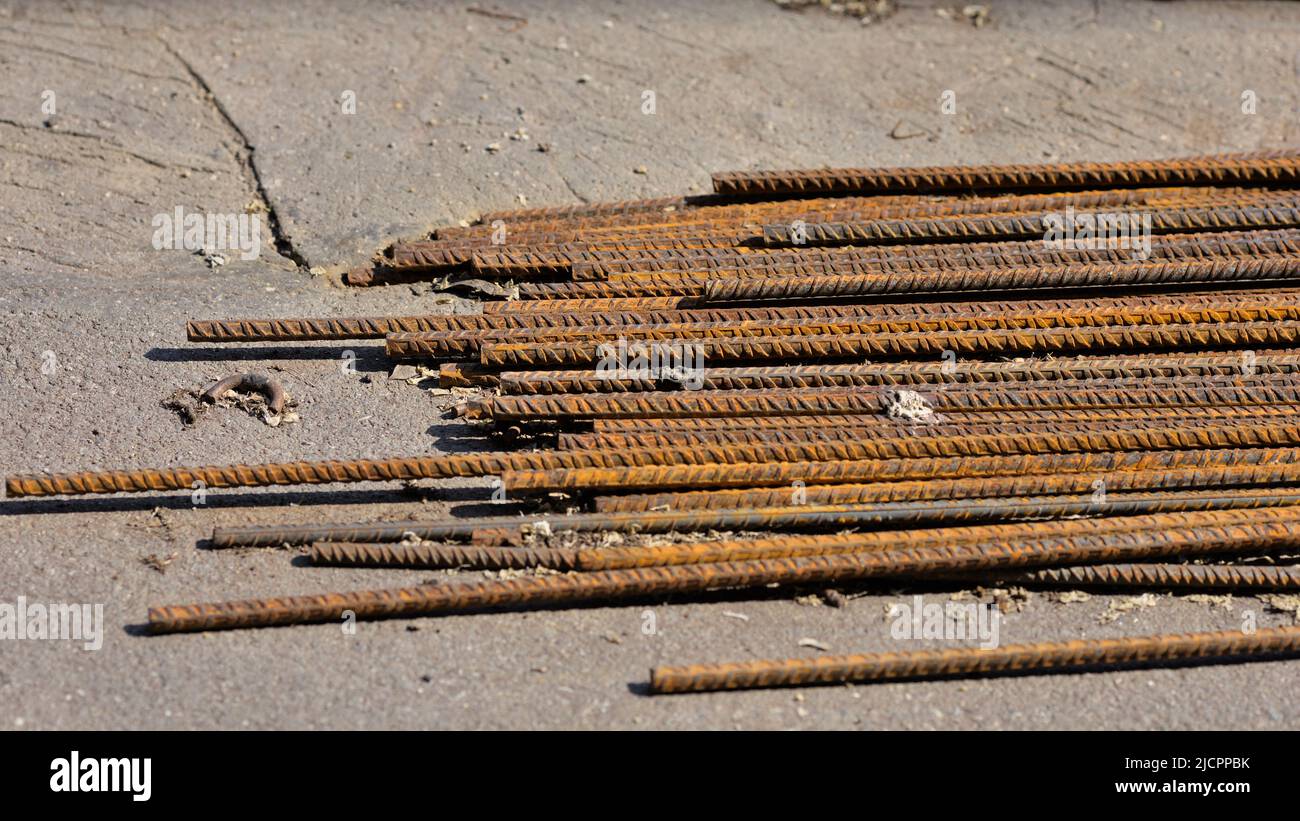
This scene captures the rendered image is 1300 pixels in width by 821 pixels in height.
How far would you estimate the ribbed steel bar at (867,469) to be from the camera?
4484 mm

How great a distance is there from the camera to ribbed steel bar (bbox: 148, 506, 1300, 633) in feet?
13.6

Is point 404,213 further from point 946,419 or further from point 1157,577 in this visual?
point 1157,577

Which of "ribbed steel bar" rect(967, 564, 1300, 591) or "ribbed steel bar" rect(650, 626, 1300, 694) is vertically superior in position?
"ribbed steel bar" rect(967, 564, 1300, 591)

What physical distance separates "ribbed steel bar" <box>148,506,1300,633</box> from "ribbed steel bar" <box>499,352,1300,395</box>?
2.76ft

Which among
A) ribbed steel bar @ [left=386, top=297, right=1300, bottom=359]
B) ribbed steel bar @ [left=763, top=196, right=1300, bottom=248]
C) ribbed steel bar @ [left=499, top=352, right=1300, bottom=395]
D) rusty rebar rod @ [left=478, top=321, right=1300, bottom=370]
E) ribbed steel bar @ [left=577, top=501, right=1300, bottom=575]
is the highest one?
ribbed steel bar @ [left=763, top=196, right=1300, bottom=248]

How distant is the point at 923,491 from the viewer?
4.50 m

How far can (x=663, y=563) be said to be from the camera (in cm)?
430

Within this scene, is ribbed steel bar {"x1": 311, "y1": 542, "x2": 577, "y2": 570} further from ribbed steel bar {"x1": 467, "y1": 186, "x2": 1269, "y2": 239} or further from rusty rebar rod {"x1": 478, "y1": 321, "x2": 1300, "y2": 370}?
ribbed steel bar {"x1": 467, "y1": 186, "x2": 1269, "y2": 239}

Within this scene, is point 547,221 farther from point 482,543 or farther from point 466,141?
point 482,543

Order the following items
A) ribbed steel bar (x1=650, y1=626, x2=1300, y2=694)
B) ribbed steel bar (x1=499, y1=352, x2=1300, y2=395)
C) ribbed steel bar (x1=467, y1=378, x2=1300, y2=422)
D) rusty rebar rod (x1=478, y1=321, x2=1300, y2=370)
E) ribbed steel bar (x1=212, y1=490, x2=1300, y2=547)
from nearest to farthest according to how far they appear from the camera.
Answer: ribbed steel bar (x1=650, y1=626, x2=1300, y2=694), ribbed steel bar (x1=212, y1=490, x2=1300, y2=547), ribbed steel bar (x1=467, y1=378, x2=1300, y2=422), ribbed steel bar (x1=499, y1=352, x2=1300, y2=395), rusty rebar rod (x1=478, y1=321, x2=1300, y2=370)

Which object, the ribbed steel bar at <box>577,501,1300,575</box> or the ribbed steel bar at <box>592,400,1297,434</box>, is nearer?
the ribbed steel bar at <box>577,501,1300,575</box>

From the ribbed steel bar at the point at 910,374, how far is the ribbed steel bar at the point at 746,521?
677 mm

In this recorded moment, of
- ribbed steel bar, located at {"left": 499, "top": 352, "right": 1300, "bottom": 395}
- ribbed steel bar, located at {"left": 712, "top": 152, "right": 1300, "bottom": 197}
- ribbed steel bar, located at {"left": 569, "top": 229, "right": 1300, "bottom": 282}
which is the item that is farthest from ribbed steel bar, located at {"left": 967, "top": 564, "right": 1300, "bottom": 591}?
ribbed steel bar, located at {"left": 712, "top": 152, "right": 1300, "bottom": 197}

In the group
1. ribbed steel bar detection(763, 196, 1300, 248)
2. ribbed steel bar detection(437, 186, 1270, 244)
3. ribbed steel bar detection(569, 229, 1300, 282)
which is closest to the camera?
ribbed steel bar detection(569, 229, 1300, 282)
